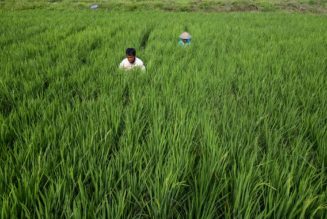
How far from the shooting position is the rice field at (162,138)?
71cm

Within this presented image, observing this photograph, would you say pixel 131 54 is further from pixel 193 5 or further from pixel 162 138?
pixel 193 5

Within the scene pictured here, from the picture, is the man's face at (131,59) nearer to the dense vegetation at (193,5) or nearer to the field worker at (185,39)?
the field worker at (185,39)

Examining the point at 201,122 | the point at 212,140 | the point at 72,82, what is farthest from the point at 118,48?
the point at 212,140

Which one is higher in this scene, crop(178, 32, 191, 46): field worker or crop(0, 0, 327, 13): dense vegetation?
crop(0, 0, 327, 13): dense vegetation

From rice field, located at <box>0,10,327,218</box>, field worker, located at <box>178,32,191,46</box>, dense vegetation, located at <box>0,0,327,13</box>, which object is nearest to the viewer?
rice field, located at <box>0,10,327,218</box>

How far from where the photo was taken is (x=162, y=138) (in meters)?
1.02

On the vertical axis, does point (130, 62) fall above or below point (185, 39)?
below

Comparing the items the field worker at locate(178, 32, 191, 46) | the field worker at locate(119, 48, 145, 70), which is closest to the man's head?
the field worker at locate(119, 48, 145, 70)

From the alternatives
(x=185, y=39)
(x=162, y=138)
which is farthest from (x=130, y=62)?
(x=162, y=138)

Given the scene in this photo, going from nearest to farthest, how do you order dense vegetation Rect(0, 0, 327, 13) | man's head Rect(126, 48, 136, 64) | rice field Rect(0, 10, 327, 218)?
1. rice field Rect(0, 10, 327, 218)
2. man's head Rect(126, 48, 136, 64)
3. dense vegetation Rect(0, 0, 327, 13)

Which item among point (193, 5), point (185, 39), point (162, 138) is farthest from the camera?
point (193, 5)

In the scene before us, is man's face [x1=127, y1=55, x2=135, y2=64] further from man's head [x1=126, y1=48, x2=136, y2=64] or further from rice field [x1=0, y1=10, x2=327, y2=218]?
rice field [x1=0, y1=10, x2=327, y2=218]

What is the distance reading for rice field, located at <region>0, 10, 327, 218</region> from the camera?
0.71 metres

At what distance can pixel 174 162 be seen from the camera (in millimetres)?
852
